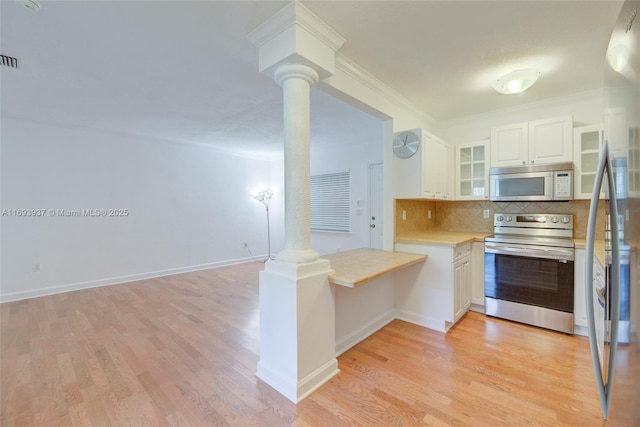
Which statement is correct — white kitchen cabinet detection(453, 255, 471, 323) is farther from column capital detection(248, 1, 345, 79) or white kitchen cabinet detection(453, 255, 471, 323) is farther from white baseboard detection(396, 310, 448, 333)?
column capital detection(248, 1, 345, 79)

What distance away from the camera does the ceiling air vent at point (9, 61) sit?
2327 mm

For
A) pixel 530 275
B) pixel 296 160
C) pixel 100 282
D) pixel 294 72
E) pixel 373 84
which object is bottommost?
pixel 100 282

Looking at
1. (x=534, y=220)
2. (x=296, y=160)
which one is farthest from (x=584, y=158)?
(x=296, y=160)

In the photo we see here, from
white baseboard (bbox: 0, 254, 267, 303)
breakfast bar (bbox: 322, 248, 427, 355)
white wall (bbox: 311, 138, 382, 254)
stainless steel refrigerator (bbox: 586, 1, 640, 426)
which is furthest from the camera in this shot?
white wall (bbox: 311, 138, 382, 254)

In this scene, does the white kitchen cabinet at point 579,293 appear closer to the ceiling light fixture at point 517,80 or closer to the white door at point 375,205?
the ceiling light fixture at point 517,80

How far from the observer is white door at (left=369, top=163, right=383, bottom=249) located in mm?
5152

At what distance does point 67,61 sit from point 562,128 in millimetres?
4783

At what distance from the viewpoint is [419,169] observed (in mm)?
2992

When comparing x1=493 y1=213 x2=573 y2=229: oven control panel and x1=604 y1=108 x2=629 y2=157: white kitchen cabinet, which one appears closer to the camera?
x1=604 y1=108 x2=629 y2=157: white kitchen cabinet

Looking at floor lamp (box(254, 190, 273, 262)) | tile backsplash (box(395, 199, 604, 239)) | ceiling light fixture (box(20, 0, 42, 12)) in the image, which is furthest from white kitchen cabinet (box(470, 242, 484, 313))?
floor lamp (box(254, 190, 273, 262))

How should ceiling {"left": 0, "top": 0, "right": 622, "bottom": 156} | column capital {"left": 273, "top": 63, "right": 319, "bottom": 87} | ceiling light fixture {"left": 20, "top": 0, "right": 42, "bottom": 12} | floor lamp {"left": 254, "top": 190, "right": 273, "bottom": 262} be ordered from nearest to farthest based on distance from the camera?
ceiling light fixture {"left": 20, "top": 0, "right": 42, "bottom": 12} → ceiling {"left": 0, "top": 0, "right": 622, "bottom": 156} → column capital {"left": 273, "top": 63, "right": 319, "bottom": 87} → floor lamp {"left": 254, "top": 190, "right": 273, "bottom": 262}

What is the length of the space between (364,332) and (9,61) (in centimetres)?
393

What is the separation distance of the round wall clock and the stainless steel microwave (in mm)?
1099

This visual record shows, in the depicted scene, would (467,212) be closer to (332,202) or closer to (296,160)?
(332,202)
